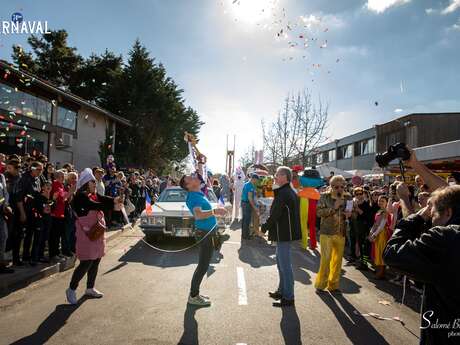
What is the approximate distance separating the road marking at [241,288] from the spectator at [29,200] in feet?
12.3

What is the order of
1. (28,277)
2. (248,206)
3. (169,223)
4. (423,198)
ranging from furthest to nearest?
(248,206), (169,223), (423,198), (28,277)

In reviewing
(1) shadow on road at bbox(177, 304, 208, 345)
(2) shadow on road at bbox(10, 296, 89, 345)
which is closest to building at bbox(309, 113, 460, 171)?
(1) shadow on road at bbox(177, 304, 208, 345)

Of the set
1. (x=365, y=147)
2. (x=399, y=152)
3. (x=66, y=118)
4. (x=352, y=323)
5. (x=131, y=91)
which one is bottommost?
(x=352, y=323)

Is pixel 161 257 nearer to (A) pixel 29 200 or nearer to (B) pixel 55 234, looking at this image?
(B) pixel 55 234

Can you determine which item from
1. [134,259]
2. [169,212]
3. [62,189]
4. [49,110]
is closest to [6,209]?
[62,189]

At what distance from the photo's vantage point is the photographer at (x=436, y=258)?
1942mm

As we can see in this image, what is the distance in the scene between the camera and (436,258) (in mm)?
1967

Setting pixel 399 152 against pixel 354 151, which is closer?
pixel 399 152

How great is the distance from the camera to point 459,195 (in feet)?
6.94

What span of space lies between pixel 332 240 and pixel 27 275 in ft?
16.4

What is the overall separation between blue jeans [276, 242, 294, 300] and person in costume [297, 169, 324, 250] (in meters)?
4.62

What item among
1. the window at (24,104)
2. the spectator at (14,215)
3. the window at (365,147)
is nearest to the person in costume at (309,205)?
the spectator at (14,215)

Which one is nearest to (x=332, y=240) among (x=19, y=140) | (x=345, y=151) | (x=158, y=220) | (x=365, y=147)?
(x=158, y=220)

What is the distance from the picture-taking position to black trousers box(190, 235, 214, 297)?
4.95 metres
